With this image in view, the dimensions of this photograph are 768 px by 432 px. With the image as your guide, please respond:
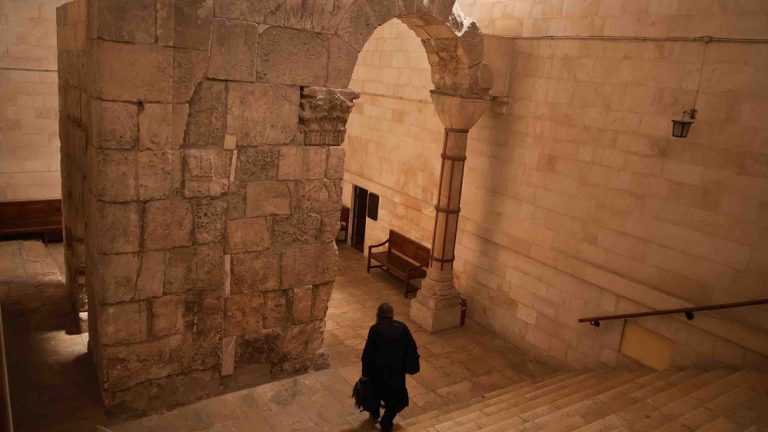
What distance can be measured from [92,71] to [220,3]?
1019mm

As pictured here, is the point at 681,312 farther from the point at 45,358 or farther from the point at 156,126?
the point at 45,358

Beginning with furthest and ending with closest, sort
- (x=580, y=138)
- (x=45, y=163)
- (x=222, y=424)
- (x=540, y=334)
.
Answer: (x=45, y=163)
(x=540, y=334)
(x=580, y=138)
(x=222, y=424)

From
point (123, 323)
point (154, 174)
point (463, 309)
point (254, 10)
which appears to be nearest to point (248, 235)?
point (154, 174)

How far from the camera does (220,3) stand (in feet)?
13.7

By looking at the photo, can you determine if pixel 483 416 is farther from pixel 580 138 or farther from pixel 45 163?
pixel 45 163

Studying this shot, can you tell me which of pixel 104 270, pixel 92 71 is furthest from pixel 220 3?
pixel 104 270

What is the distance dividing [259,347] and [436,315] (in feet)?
9.28

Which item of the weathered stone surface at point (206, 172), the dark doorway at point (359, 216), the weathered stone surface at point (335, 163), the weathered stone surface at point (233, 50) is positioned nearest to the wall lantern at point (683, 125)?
the weathered stone surface at point (335, 163)

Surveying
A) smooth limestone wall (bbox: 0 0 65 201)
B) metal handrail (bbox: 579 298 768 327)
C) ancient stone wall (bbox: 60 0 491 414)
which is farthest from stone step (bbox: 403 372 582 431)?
smooth limestone wall (bbox: 0 0 65 201)

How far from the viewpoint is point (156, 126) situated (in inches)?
162

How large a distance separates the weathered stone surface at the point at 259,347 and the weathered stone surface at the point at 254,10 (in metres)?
2.65

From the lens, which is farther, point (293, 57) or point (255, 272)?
point (255, 272)

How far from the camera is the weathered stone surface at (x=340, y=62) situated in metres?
4.80

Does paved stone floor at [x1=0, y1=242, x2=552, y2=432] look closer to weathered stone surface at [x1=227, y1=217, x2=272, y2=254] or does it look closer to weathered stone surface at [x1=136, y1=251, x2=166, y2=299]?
weathered stone surface at [x1=136, y1=251, x2=166, y2=299]
